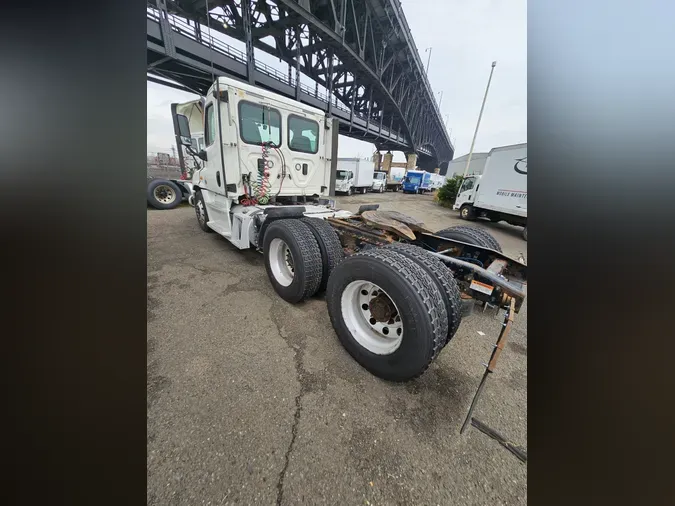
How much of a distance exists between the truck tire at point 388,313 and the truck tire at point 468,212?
36.5 ft

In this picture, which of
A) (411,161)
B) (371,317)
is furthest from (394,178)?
(371,317)

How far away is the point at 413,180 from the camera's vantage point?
95.5 feet

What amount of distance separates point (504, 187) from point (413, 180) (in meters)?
20.6

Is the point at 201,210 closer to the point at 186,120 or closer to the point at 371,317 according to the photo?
the point at 186,120
